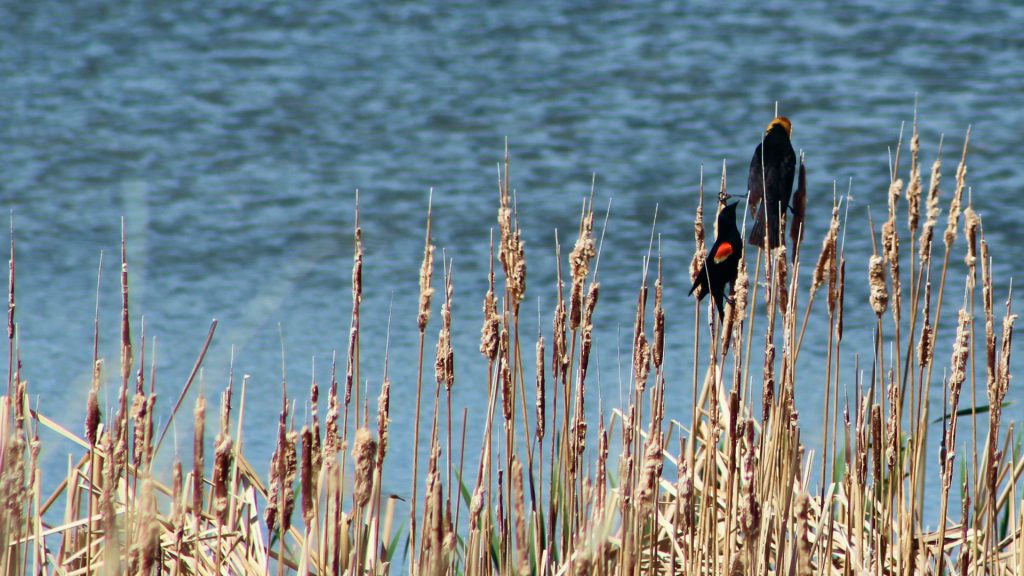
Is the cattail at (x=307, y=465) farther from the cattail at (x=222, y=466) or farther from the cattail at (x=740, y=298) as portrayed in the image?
the cattail at (x=740, y=298)

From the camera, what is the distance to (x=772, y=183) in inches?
84.1

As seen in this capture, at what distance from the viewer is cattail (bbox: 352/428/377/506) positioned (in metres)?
1.51

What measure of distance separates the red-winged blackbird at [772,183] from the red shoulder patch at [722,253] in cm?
5

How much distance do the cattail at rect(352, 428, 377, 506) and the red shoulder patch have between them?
0.69 meters

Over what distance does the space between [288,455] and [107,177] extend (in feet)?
15.6

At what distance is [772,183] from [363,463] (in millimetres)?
861

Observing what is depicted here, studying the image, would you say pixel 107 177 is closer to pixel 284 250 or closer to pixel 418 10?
pixel 284 250

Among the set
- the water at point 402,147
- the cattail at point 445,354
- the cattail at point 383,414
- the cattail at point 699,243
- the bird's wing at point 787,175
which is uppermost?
the bird's wing at point 787,175

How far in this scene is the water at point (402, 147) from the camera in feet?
14.7

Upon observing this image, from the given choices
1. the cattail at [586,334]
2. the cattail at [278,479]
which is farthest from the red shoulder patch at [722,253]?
the cattail at [278,479]

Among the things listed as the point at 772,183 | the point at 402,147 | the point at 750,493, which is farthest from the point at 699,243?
the point at 402,147

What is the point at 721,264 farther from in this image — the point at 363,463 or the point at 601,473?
the point at 363,463

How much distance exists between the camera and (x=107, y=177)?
618 centimetres

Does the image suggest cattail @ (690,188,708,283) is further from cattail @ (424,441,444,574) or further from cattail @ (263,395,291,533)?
cattail @ (263,395,291,533)
